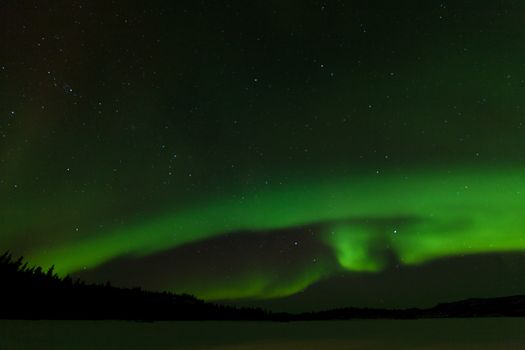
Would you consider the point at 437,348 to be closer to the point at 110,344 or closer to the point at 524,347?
the point at 524,347

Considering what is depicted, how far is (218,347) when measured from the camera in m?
14.3

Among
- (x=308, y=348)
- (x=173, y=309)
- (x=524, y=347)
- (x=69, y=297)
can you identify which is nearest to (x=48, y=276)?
(x=69, y=297)

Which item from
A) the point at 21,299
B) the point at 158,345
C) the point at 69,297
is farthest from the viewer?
the point at 69,297

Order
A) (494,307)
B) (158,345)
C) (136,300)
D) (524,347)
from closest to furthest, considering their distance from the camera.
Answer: (524,347)
(158,345)
(136,300)
(494,307)

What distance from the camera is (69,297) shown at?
50.1 metres

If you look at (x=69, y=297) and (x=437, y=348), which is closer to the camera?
(x=437, y=348)

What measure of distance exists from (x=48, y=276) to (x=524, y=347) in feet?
154

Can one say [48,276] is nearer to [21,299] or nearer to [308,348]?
[21,299]

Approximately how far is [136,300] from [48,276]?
28.1ft

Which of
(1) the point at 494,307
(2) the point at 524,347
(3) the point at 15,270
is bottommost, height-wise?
(2) the point at 524,347

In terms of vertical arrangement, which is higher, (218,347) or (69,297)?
(69,297)

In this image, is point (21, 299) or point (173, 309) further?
point (173, 309)

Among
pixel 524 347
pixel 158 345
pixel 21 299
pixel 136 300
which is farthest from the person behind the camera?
pixel 136 300

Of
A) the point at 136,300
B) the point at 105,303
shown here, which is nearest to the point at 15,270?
the point at 105,303
